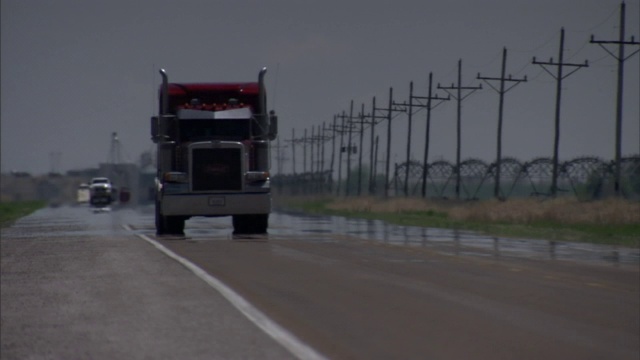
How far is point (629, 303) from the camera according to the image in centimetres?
1612

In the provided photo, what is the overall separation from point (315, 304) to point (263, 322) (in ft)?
7.10

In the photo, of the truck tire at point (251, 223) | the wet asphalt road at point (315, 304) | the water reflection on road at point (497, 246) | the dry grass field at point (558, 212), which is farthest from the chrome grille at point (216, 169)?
the dry grass field at point (558, 212)

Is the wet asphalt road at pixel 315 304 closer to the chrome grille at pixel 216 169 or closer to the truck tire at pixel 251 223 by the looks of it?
the chrome grille at pixel 216 169

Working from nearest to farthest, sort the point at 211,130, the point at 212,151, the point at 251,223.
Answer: the point at 212,151
the point at 211,130
the point at 251,223

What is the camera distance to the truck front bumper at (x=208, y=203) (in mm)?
32562

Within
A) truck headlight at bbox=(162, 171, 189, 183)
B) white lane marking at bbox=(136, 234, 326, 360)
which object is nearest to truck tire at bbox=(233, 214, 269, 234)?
truck headlight at bbox=(162, 171, 189, 183)

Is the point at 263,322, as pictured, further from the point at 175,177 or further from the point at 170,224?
the point at 170,224

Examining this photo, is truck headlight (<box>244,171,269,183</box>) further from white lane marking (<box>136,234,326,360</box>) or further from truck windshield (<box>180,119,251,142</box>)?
white lane marking (<box>136,234,326,360</box>)

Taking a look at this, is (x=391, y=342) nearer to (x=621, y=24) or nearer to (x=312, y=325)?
(x=312, y=325)

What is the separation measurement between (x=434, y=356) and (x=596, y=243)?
23.1 meters

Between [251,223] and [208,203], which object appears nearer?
[208,203]

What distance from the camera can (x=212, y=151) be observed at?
32438mm

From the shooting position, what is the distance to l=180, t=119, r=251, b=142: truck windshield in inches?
1288

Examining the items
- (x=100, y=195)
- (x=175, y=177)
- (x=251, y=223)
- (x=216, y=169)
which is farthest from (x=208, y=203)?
(x=100, y=195)
